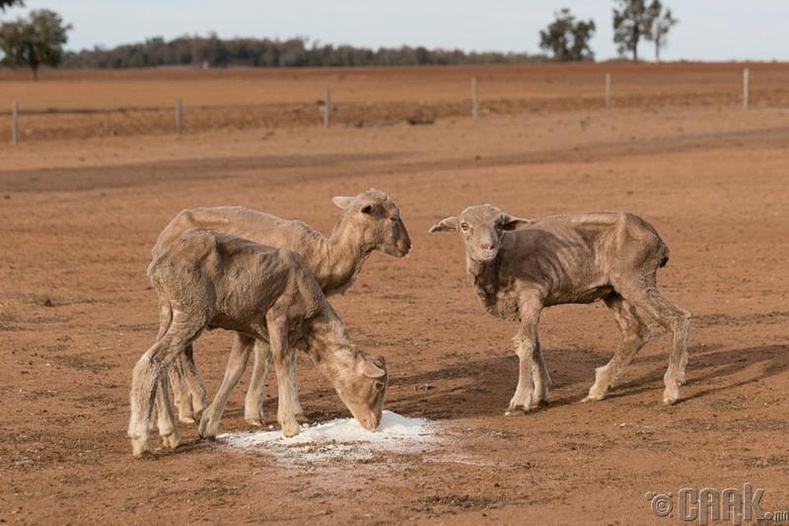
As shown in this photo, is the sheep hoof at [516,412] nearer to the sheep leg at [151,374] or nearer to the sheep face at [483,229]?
the sheep face at [483,229]

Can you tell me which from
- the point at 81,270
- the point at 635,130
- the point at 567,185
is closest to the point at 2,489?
the point at 81,270

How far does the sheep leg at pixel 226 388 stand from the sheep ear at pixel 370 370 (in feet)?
3.21

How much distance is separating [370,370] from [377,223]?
60.7 inches

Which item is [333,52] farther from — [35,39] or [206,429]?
[206,429]

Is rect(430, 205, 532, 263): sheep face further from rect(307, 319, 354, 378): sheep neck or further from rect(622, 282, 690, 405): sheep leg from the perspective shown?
rect(307, 319, 354, 378): sheep neck

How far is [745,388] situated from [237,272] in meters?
4.50

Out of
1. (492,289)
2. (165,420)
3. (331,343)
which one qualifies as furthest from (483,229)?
(165,420)

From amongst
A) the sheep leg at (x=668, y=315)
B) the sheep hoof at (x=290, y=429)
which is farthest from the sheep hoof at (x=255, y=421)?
the sheep leg at (x=668, y=315)

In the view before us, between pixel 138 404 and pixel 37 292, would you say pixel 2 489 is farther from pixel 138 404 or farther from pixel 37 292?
pixel 37 292

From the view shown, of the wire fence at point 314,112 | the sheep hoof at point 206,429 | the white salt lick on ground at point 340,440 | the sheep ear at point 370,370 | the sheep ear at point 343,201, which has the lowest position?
the wire fence at point 314,112

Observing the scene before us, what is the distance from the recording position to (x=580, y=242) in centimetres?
1255

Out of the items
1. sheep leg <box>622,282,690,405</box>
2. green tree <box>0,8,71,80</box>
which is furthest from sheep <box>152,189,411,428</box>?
green tree <box>0,8,71,80</box>

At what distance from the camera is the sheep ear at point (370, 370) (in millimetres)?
10828

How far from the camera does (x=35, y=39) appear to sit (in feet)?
286
